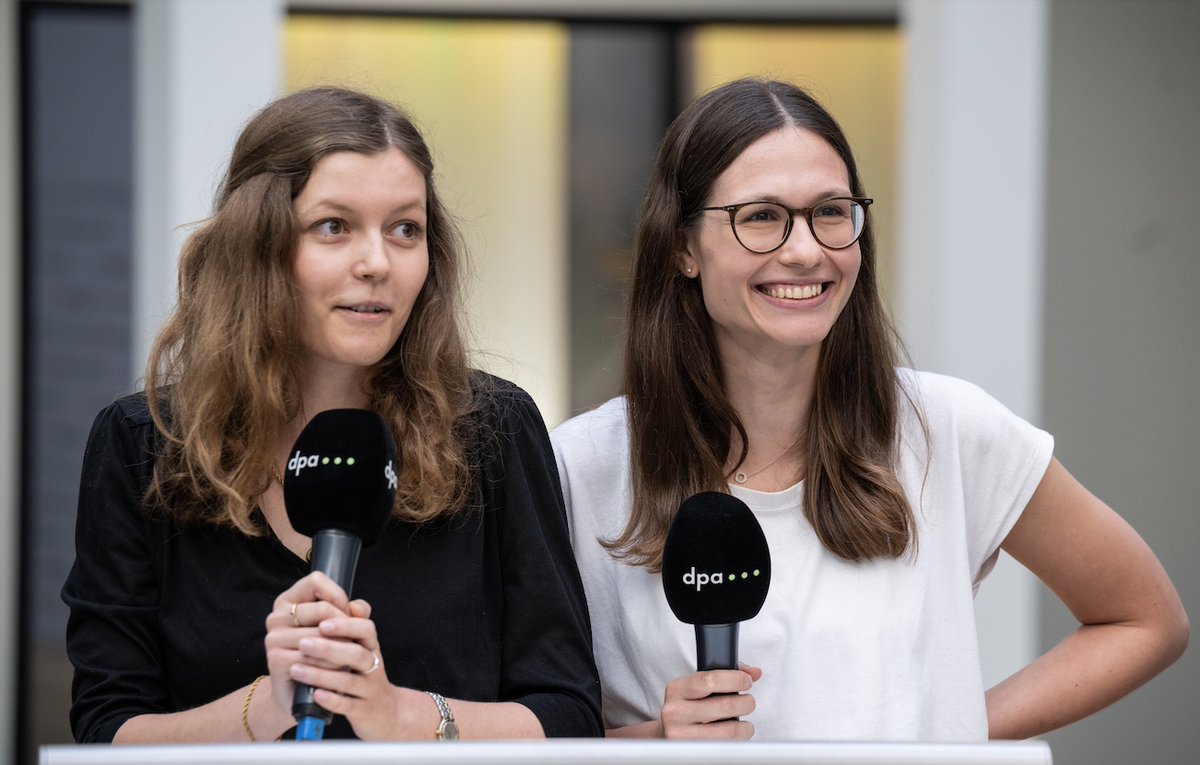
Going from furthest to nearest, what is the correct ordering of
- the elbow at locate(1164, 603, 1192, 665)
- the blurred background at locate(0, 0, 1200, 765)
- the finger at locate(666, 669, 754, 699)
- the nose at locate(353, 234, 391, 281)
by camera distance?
the blurred background at locate(0, 0, 1200, 765), the elbow at locate(1164, 603, 1192, 665), the nose at locate(353, 234, 391, 281), the finger at locate(666, 669, 754, 699)

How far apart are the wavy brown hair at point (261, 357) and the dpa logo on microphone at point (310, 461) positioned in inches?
14.0

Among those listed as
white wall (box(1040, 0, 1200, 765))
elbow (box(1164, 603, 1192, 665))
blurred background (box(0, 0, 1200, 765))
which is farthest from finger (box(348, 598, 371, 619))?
white wall (box(1040, 0, 1200, 765))

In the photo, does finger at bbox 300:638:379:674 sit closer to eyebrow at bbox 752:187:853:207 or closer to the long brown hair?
the long brown hair

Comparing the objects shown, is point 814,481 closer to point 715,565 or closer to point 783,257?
point 783,257

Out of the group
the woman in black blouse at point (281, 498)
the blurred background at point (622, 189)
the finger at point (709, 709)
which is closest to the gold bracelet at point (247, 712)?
the woman in black blouse at point (281, 498)

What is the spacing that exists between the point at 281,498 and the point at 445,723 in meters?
0.46

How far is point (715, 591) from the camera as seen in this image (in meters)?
1.79

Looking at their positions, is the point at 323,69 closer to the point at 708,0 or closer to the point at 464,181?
the point at 464,181

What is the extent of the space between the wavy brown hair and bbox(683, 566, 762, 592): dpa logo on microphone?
0.47 m

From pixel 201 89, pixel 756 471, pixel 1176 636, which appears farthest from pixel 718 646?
pixel 201 89

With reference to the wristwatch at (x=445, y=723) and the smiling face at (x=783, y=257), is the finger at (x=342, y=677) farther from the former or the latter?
the smiling face at (x=783, y=257)

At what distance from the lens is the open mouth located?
89.8 inches

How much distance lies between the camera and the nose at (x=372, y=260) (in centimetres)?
200

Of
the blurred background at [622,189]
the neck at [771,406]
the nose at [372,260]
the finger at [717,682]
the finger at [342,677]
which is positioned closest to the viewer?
the finger at [342,677]
